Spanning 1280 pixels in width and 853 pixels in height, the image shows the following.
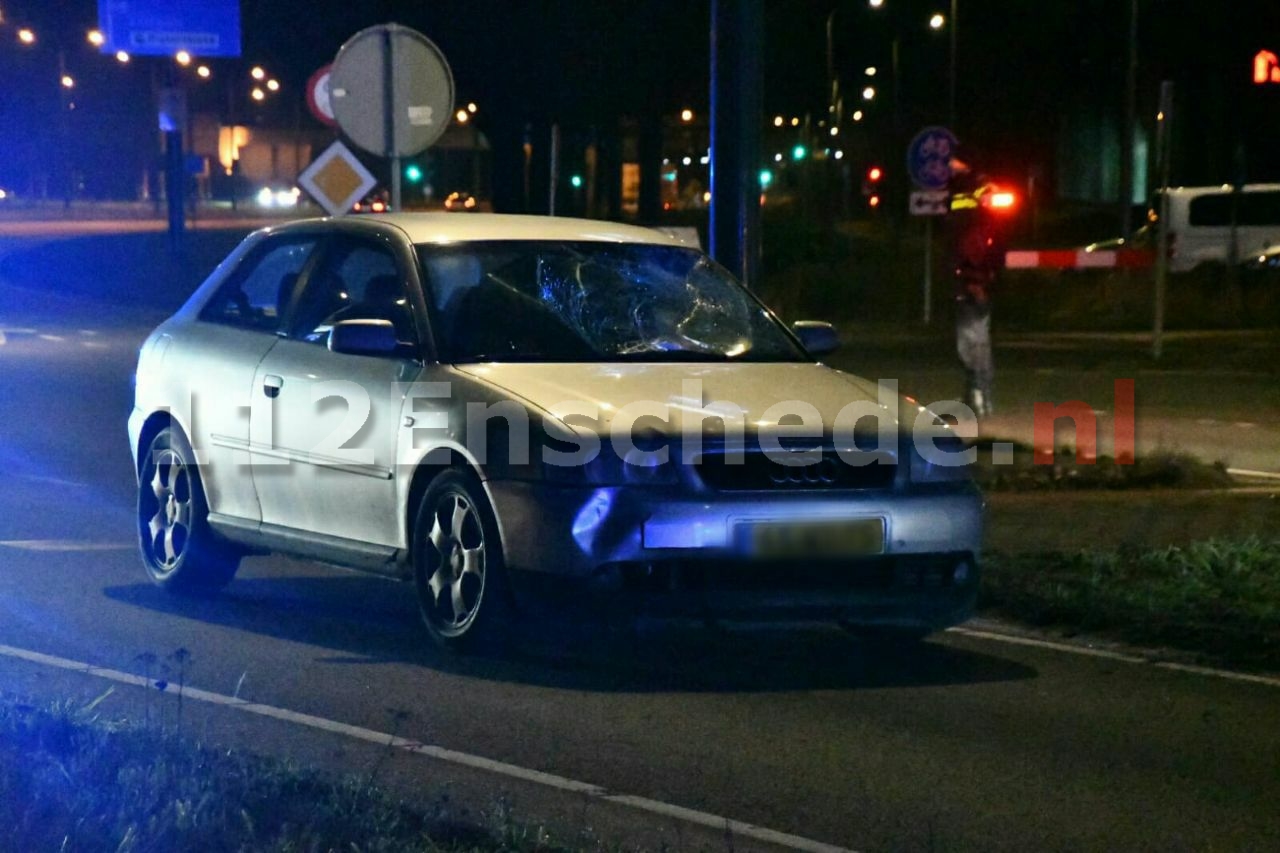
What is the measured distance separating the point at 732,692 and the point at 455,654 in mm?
1134

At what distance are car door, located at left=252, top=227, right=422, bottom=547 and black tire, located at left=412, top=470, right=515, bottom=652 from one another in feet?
0.74

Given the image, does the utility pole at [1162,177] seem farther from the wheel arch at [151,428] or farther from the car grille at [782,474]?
the car grille at [782,474]

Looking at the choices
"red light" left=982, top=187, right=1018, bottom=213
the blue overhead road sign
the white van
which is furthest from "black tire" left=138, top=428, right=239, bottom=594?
the white van

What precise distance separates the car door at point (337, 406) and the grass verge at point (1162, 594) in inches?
109

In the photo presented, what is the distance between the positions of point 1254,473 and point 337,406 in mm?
7869

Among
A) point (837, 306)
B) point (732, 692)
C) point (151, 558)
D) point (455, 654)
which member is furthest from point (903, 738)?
point (837, 306)

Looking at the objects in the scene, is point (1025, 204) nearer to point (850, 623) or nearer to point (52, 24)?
point (52, 24)

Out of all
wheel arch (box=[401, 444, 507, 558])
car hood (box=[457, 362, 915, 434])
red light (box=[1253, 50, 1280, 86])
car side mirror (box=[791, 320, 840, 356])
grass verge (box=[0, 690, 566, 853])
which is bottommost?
grass verge (box=[0, 690, 566, 853])

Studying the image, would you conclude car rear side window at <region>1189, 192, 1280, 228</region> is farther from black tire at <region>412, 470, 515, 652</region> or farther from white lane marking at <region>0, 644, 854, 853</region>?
white lane marking at <region>0, 644, 854, 853</region>

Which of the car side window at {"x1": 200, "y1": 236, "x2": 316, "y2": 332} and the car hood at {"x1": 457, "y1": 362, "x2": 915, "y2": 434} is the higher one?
the car side window at {"x1": 200, "y1": 236, "x2": 316, "y2": 332}

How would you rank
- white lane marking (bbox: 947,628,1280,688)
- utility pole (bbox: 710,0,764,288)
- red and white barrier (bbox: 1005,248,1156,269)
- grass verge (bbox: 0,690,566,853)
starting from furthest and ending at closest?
1. red and white barrier (bbox: 1005,248,1156,269)
2. utility pole (bbox: 710,0,764,288)
3. white lane marking (bbox: 947,628,1280,688)
4. grass verge (bbox: 0,690,566,853)

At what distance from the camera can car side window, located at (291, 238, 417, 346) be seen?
29.1 ft

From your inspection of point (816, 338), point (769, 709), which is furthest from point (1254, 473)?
point (769, 709)

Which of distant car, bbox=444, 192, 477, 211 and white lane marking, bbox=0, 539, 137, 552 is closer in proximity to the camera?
white lane marking, bbox=0, 539, 137, 552
